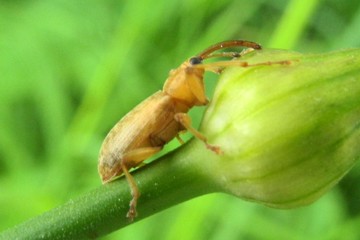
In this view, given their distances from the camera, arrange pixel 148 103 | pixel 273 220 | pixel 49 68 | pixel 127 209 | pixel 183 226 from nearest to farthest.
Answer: pixel 127 209 < pixel 148 103 < pixel 183 226 < pixel 273 220 < pixel 49 68

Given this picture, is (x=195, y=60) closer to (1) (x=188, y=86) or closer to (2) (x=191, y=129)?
(1) (x=188, y=86)

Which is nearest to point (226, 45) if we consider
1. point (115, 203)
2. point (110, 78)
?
point (115, 203)

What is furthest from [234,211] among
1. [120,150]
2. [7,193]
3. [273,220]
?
[120,150]

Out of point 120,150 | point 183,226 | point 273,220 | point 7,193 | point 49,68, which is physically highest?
point 49,68

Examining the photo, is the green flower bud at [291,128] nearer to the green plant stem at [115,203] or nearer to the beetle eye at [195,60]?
the green plant stem at [115,203]

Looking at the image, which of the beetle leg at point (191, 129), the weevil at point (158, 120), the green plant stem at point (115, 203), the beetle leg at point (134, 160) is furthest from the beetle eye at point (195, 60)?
the green plant stem at point (115, 203)

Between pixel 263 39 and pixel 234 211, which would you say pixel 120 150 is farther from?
pixel 263 39
